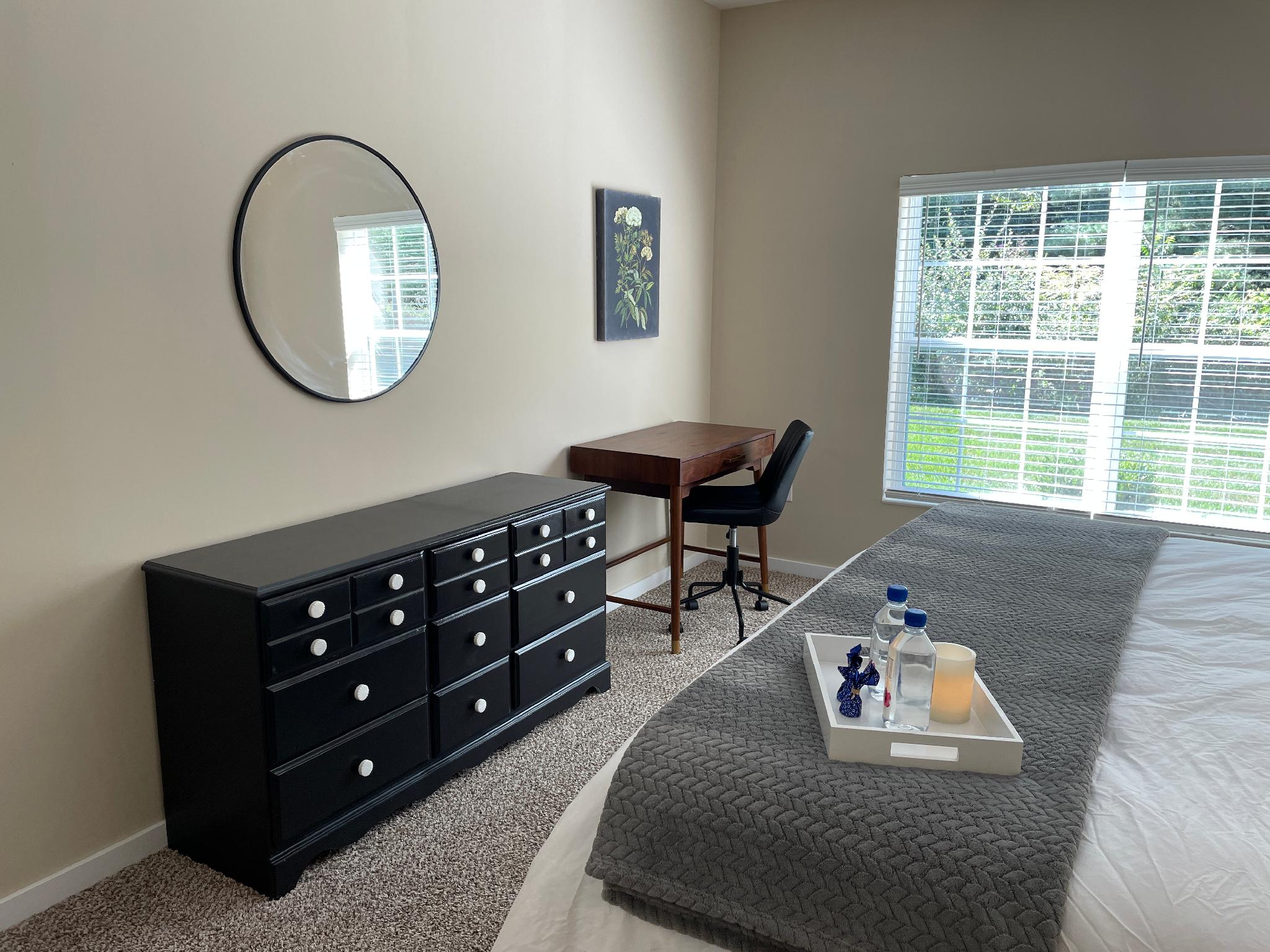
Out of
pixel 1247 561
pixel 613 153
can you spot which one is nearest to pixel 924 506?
pixel 1247 561

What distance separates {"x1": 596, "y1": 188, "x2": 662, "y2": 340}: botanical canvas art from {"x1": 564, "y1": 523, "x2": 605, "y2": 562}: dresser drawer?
3.46 feet

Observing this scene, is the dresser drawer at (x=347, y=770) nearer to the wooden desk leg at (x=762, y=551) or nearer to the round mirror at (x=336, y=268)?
the round mirror at (x=336, y=268)

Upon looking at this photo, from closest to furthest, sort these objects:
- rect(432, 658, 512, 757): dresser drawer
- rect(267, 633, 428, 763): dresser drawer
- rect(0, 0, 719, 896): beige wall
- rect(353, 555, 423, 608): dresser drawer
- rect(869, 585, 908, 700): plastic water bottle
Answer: rect(869, 585, 908, 700): plastic water bottle → rect(0, 0, 719, 896): beige wall → rect(267, 633, 428, 763): dresser drawer → rect(353, 555, 423, 608): dresser drawer → rect(432, 658, 512, 757): dresser drawer

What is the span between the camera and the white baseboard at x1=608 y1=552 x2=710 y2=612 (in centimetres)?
420

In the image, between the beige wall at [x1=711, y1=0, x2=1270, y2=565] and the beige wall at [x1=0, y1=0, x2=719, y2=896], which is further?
the beige wall at [x1=711, y1=0, x2=1270, y2=565]

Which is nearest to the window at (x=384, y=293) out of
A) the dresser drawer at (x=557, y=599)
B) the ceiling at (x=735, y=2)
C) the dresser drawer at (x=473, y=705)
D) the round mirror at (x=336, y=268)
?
the round mirror at (x=336, y=268)

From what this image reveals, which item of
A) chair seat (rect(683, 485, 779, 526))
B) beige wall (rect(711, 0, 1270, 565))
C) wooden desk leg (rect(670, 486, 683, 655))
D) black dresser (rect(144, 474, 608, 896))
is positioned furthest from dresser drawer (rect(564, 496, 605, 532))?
beige wall (rect(711, 0, 1270, 565))

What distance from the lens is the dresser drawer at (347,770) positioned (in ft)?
7.00

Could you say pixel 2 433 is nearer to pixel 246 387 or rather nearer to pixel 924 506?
pixel 246 387

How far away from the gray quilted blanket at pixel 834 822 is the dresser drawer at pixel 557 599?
3.60ft

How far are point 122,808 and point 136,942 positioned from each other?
37 centimetres

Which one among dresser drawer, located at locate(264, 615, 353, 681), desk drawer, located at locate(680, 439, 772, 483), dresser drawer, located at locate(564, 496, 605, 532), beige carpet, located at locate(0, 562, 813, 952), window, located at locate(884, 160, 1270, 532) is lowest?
beige carpet, located at locate(0, 562, 813, 952)

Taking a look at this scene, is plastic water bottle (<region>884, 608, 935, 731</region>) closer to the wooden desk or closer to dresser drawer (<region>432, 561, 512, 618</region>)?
dresser drawer (<region>432, 561, 512, 618</region>)

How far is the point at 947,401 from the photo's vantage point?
4.27 meters
